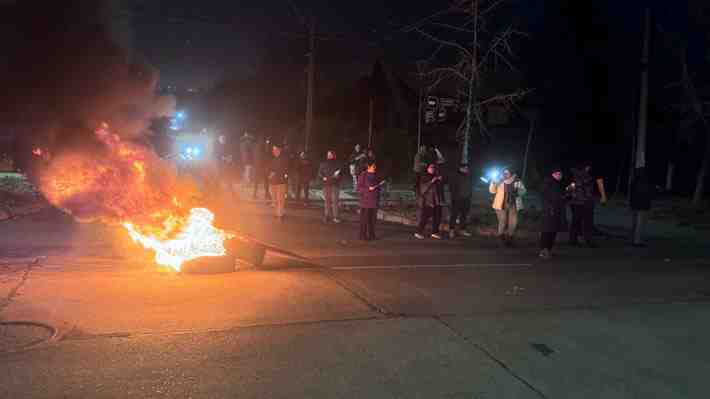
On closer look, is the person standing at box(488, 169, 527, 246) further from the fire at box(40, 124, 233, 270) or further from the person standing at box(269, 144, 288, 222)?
the fire at box(40, 124, 233, 270)

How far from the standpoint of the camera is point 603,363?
5.68 metres

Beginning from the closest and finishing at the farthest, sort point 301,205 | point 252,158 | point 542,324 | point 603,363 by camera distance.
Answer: point 603,363, point 542,324, point 301,205, point 252,158

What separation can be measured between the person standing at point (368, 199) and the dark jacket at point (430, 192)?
0.97 m

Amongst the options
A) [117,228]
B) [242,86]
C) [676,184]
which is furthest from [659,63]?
[242,86]

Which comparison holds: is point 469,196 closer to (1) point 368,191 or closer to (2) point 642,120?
(1) point 368,191

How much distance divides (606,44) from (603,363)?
25.3 meters

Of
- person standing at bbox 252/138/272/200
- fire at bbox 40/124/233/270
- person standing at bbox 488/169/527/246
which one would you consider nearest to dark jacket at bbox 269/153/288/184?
fire at bbox 40/124/233/270

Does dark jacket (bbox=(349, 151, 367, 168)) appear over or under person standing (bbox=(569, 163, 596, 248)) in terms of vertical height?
over

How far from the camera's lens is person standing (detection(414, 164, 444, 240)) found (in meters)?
12.9

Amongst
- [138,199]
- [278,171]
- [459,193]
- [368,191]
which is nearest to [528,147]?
[459,193]

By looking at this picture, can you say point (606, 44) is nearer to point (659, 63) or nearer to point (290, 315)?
point (659, 63)

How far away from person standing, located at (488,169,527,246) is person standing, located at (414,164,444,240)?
1.09m

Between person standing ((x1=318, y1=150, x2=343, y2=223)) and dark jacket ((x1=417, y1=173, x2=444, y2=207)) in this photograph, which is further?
person standing ((x1=318, y1=150, x2=343, y2=223))

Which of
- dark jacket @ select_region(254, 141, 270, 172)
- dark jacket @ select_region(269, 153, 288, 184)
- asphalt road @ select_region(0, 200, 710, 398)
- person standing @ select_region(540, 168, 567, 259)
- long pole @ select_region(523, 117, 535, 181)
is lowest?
asphalt road @ select_region(0, 200, 710, 398)
